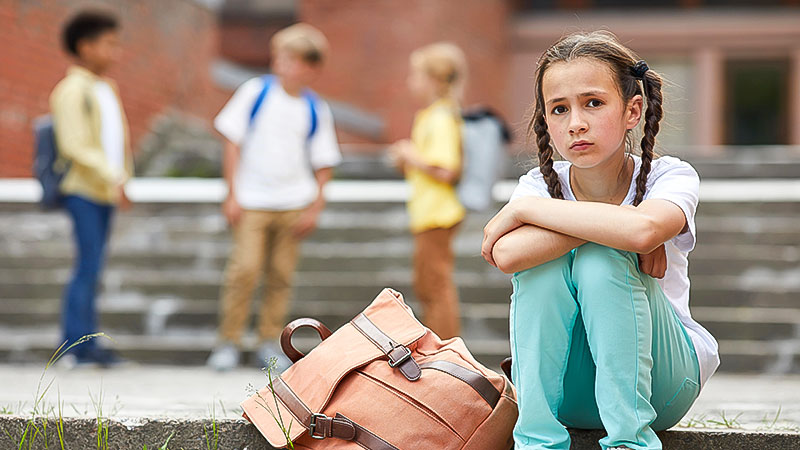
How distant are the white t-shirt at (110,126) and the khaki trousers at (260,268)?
2.46 feet

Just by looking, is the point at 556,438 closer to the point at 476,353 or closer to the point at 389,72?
the point at 476,353

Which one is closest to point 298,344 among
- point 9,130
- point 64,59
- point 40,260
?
point 40,260

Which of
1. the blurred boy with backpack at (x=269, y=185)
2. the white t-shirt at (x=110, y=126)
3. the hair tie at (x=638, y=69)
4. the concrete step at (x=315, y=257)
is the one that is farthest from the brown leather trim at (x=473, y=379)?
the concrete step at (x=315, y=257)

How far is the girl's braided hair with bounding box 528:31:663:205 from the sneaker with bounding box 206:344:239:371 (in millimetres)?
2988

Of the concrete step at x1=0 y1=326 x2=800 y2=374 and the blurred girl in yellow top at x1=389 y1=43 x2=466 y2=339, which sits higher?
the blurred girl in yellow top at x1=389 y1=43 x2=466 y2=339

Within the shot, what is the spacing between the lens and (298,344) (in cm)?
573

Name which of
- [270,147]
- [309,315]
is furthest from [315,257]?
[270,147]

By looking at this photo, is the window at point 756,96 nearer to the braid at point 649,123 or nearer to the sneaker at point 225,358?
the sneaker at point 225,358

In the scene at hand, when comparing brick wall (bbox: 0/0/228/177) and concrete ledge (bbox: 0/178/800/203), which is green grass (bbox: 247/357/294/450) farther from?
brick wall (bbox: 0/0/228/177)

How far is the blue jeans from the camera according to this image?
4.87 m

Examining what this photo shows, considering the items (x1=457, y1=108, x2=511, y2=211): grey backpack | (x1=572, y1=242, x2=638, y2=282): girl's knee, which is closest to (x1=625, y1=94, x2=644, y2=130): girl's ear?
(x1=572, y1=242, x2=638, y2=282): girl's knee

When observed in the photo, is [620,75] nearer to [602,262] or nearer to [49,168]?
[602,262]

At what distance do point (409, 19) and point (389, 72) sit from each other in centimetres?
82

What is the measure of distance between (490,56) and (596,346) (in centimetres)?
1345
